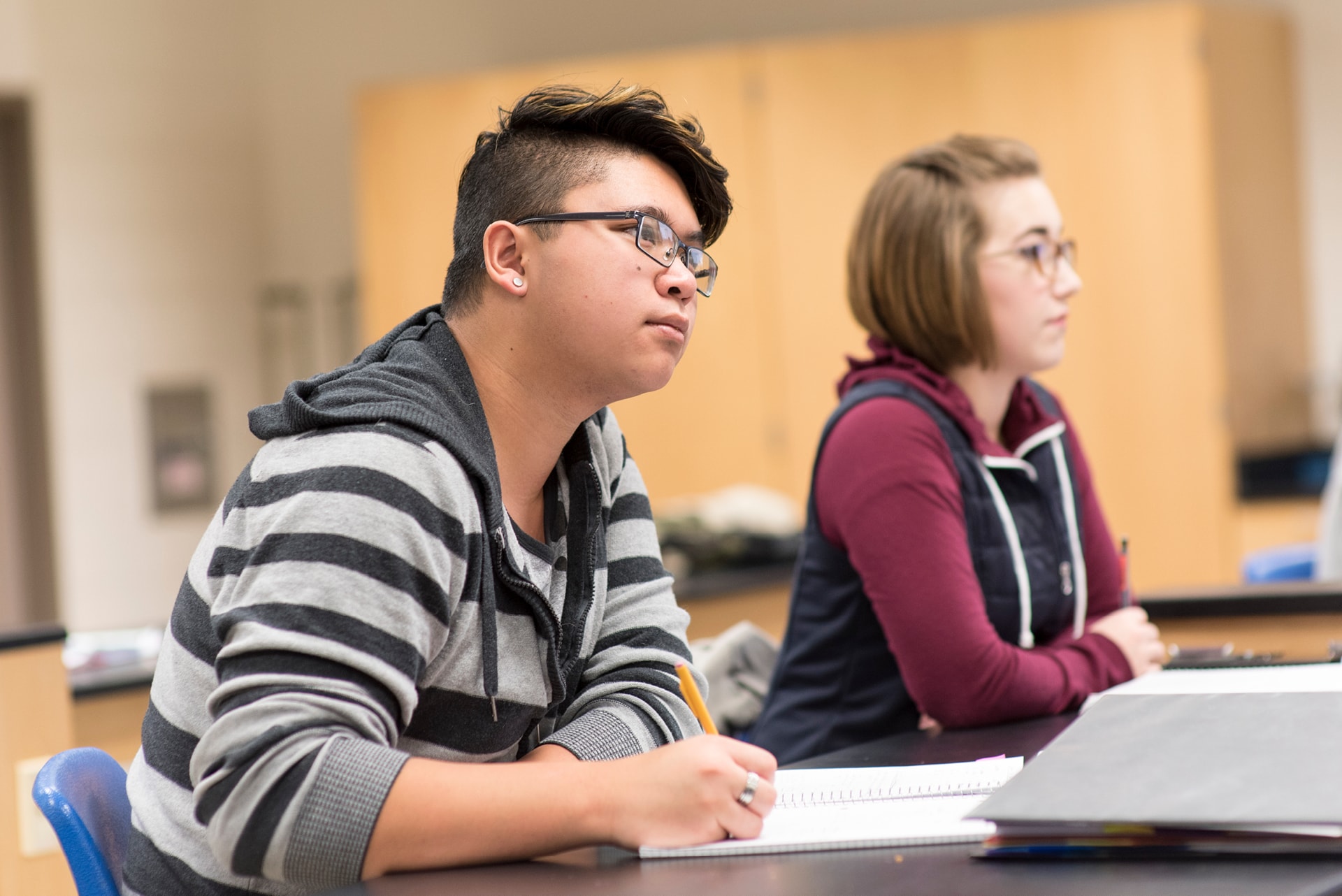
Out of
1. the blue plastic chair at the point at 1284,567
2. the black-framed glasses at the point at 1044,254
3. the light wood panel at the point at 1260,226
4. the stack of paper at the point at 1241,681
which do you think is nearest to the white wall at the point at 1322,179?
the light wood panel at the point at 1260,226

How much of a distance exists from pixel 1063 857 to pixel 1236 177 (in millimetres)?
3942

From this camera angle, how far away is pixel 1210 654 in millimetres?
1714

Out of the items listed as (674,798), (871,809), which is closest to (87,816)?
(674,798)

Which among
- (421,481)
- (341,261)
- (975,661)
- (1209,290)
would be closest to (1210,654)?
(975,661)

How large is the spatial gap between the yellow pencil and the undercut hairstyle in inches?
26.6

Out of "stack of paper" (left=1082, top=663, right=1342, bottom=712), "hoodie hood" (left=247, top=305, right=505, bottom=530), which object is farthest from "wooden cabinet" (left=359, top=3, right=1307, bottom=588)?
"hoodie hood" (left=247, top=305, right=505, bottom=530)

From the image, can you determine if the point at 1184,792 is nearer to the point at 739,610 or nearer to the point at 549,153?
the point at 549,153

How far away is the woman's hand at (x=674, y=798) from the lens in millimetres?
961

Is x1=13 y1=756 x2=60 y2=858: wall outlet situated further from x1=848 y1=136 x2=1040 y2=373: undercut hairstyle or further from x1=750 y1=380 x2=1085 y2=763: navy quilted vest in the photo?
x1=848 y1=136 x2=1040 y2=373: undercut hairstyle

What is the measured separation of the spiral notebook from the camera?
0.96 metres

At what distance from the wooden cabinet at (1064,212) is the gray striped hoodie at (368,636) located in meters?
3.34

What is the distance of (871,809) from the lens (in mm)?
1061

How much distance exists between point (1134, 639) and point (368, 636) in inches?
38.7

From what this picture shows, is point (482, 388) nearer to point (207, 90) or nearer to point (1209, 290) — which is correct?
point (1209, 290)
